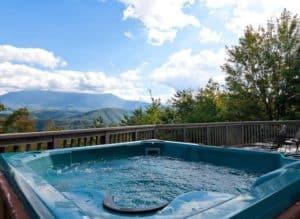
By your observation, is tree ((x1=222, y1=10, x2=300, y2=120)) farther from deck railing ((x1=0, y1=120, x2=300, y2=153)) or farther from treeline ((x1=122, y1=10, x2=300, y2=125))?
deck railing ((x1=0, y1=120, x2=300, y2=153))

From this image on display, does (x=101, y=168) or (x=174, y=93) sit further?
(x=174, y=93)

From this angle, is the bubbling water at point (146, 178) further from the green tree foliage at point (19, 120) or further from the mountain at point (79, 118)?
the green tree foliage at point (19, 120)

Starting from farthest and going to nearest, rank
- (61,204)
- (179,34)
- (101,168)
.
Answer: (179,34) < (101,168) < (61,204)

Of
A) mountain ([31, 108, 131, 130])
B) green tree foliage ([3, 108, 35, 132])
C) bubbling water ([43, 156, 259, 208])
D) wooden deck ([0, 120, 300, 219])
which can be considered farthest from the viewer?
green tree foliage ([3, 108, 35, 132])

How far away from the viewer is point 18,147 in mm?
4727

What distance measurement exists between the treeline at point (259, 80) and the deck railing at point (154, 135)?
13.1 ft

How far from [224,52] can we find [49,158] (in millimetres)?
11512

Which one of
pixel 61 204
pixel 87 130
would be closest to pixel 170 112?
pixel 87 130

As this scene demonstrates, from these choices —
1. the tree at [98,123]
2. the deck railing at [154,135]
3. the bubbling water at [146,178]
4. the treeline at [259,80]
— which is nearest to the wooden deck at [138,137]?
the deck railing at [154,135]

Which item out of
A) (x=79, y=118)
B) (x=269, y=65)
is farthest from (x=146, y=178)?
(x=79, y=118)

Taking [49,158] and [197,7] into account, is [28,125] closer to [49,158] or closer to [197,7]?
[197,7]

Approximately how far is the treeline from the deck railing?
3997 mm

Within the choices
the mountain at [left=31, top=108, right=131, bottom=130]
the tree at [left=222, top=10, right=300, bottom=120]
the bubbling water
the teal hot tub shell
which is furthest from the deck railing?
the tree at [left=222, top=10, right=300, bottom=120]

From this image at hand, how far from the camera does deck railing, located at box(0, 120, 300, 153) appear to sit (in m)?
4.75
